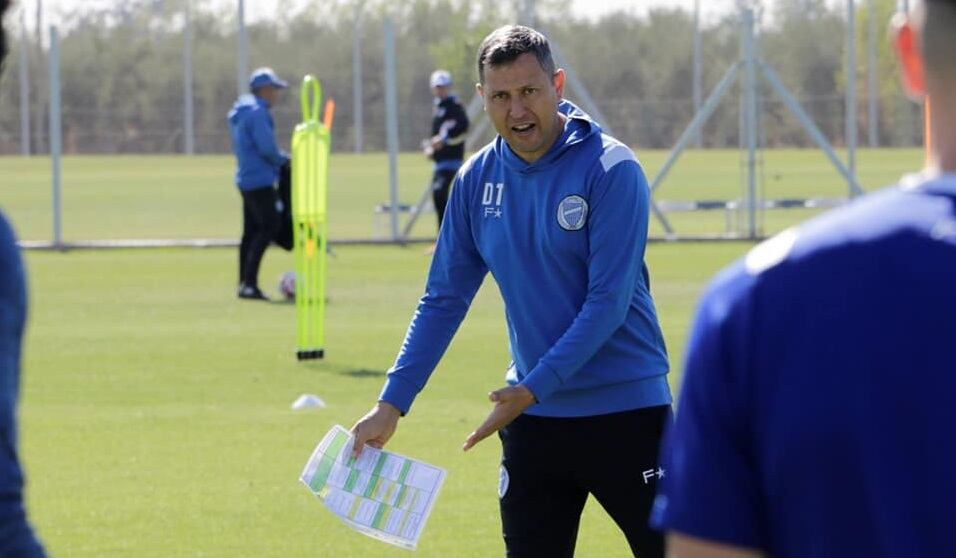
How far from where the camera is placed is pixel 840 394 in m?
2.05

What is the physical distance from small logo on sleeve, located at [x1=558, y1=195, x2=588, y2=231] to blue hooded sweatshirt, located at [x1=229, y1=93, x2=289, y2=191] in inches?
543

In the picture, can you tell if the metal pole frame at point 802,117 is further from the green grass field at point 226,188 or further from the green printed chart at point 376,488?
the green printed chart at point 376,488

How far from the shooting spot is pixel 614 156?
17.0 ft

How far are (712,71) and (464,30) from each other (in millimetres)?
9529

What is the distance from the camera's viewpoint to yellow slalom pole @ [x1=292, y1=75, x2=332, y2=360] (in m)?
13.3

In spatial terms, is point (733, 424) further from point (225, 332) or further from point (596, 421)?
point (225, 332)

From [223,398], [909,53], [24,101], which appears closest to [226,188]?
[24,101]

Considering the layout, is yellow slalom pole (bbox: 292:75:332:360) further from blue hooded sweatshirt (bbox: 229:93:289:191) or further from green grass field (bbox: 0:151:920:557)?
blue hooded sweatshirt (bbox: 229:93:289:191)

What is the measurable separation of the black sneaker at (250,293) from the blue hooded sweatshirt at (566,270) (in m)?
14.0

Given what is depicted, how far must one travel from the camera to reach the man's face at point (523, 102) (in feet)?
17.0

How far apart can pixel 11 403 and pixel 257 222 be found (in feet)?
53.1

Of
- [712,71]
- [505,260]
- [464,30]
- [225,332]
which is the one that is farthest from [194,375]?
[712,71]

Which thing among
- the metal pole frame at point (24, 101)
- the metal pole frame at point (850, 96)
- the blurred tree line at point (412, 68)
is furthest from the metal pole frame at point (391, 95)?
the metal pole frame at point (24, 101)

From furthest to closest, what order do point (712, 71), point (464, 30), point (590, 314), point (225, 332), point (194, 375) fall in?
point (712, 71)
point (464, 30)
point (225, 332)
point (194, 375)
point (590, 314)
